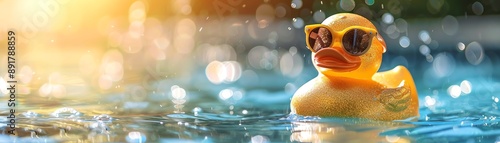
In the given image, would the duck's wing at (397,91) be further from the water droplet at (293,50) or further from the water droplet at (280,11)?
the water droplet at (280,11)

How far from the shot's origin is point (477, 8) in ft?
40.4

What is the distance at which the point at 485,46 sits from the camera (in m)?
10.5

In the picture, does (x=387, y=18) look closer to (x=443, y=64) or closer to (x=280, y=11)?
(x=280, y=11)

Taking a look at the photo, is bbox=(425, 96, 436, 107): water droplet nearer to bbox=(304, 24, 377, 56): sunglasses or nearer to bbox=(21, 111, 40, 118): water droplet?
bbox=(304, 24, 377, 56): sunglasses

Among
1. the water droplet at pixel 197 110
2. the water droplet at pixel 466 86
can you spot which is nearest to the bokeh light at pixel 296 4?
the water droplet at pixel 466 86

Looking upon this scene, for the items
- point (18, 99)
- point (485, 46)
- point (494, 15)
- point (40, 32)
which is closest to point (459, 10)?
point (494, 15)

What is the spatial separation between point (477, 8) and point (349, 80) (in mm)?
8263

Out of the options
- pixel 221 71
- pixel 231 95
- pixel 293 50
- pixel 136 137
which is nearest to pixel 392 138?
pixel 136 137

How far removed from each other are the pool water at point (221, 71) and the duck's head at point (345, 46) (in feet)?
0.90

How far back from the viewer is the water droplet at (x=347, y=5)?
12.2 meters

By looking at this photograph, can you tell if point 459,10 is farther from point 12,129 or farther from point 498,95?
point 12,129

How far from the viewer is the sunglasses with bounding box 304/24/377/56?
14.5 feet

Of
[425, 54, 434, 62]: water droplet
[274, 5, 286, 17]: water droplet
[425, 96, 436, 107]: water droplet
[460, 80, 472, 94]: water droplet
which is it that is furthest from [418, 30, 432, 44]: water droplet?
Answer: [425, 96, 436, 107]: water droplet

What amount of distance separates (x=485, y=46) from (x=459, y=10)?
5.59 ft
